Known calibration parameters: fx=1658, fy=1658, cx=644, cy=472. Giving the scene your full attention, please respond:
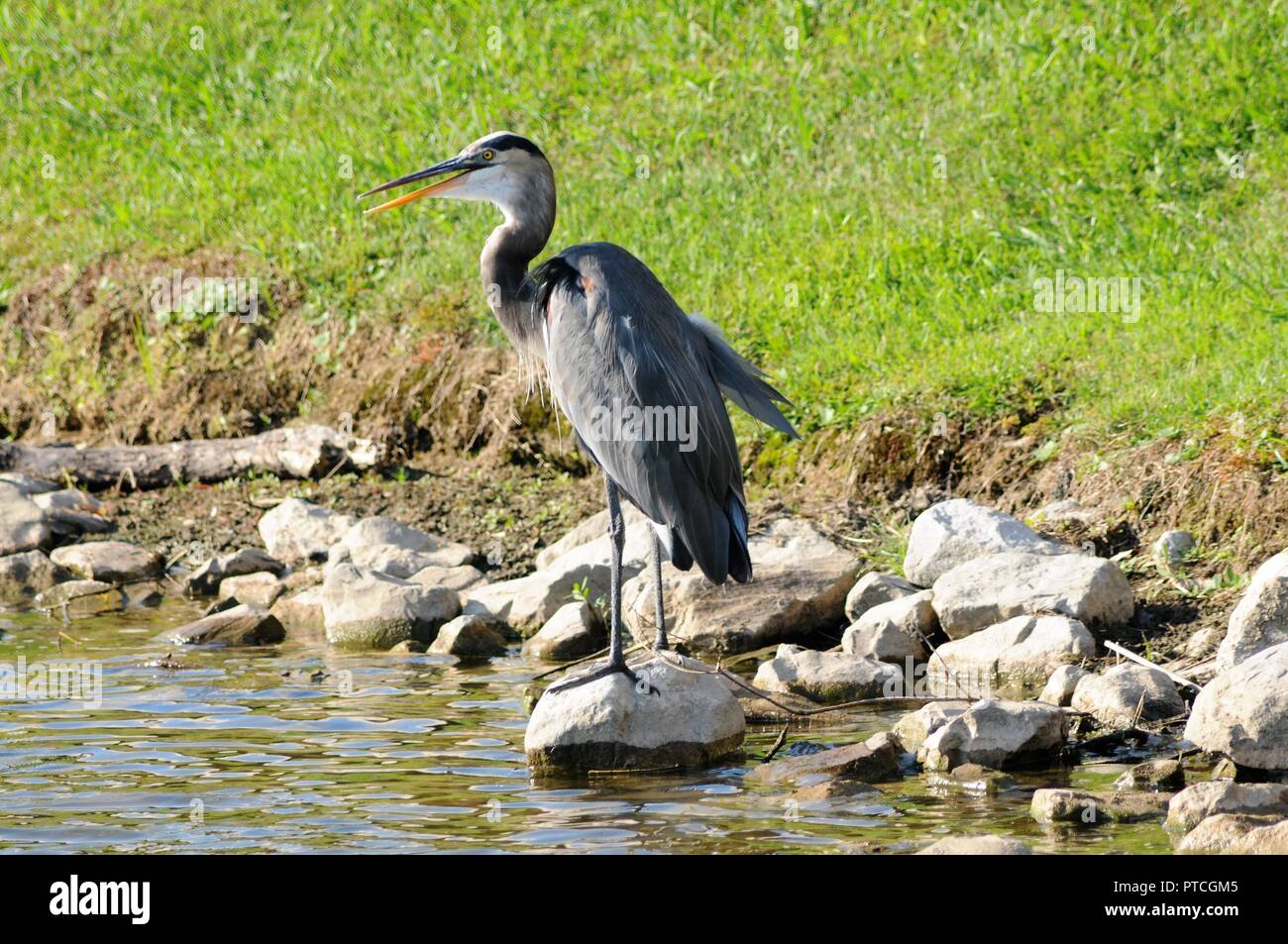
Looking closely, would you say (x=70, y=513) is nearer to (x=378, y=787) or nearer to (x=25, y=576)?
(x=25, y=576)

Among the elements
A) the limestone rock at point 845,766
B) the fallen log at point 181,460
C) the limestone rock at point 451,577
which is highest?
the fallen log at point 181,460

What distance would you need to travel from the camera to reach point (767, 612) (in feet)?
25.4

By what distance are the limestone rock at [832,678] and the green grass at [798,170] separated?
2.26 metres

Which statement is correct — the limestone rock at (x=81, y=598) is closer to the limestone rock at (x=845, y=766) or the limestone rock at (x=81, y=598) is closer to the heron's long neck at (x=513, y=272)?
the heron's long neck at (x=513, y=272)

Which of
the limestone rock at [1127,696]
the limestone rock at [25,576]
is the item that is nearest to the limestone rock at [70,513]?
the limestone rock at [25,576]

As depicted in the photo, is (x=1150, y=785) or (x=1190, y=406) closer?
(x=1150, y=785)

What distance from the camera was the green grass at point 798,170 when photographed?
9531 millimetres

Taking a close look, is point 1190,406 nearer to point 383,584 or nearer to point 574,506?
point 574,506

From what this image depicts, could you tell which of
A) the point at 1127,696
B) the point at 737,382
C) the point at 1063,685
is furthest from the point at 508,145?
the point at 1127,696

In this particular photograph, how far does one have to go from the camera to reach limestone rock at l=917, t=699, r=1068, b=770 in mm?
5746

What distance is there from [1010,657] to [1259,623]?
103 cm


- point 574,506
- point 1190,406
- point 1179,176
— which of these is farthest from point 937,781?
point 1179,176
